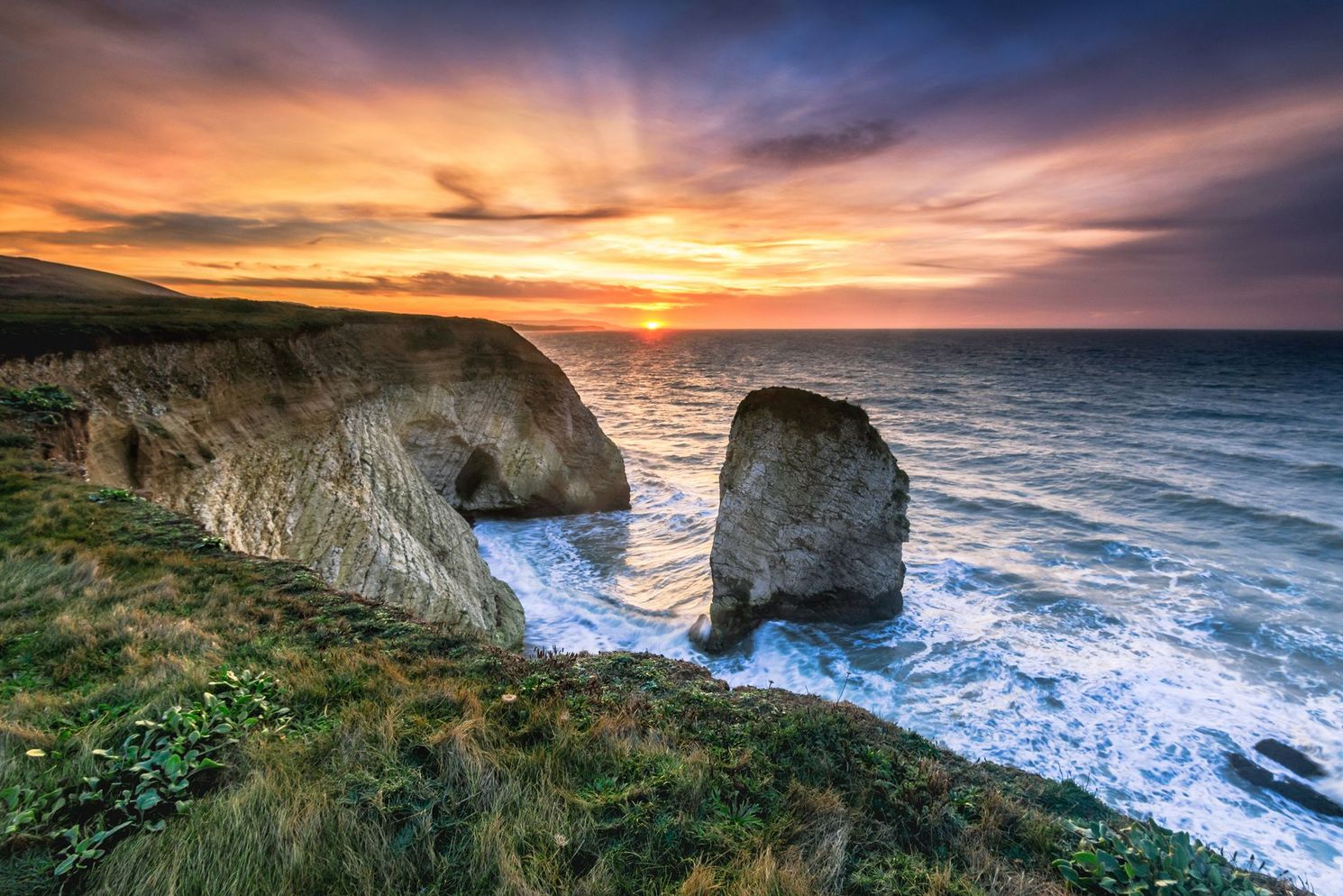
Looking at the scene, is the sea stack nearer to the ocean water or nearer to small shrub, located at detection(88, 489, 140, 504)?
the ocean water

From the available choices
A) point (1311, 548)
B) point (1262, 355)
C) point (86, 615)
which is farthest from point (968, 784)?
point (1262, 355)

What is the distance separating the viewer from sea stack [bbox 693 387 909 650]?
52.4ft

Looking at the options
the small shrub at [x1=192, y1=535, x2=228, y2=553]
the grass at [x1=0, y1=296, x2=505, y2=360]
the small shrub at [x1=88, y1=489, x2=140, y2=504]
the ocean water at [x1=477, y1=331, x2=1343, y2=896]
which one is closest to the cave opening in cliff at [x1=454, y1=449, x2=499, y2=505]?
the ocean water at [x1=477, y1=331, x2=1343, y2=896]

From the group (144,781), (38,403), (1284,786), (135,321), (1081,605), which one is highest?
(135,321)

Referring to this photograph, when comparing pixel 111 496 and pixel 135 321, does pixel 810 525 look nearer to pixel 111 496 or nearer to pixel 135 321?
pixel 111 496

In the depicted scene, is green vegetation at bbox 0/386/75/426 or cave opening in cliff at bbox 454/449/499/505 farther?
cave opening in cliff at bbox 454/449/499/505

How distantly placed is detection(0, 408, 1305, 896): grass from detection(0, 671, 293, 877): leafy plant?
0.10 metres

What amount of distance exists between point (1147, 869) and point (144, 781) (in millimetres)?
6535

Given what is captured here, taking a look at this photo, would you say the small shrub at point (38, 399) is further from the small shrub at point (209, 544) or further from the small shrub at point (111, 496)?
the small shrub at point (209, 544)

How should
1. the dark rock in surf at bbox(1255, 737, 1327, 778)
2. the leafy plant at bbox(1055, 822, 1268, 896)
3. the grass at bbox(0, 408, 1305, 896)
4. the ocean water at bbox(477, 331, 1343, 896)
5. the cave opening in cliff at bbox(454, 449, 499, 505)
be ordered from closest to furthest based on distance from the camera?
1. the grass at bbox(0, 408, 1305, 896)
2. the leafy plant at bbox(1055, 822, 1268, 896)
3. the dark rock in surf at bbox(1255, 737, 1327, 778)
4. the ocean water at bbox(477, 331, 1343, 896)
5. the cave opening in cliff at bbox(454, 449, 499, 505)

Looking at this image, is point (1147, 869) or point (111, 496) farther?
point (111, 496)

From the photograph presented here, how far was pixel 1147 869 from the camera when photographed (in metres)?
3.76

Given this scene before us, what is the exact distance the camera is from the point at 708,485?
101ft

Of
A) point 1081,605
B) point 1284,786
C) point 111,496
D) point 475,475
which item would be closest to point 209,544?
point 111,496
